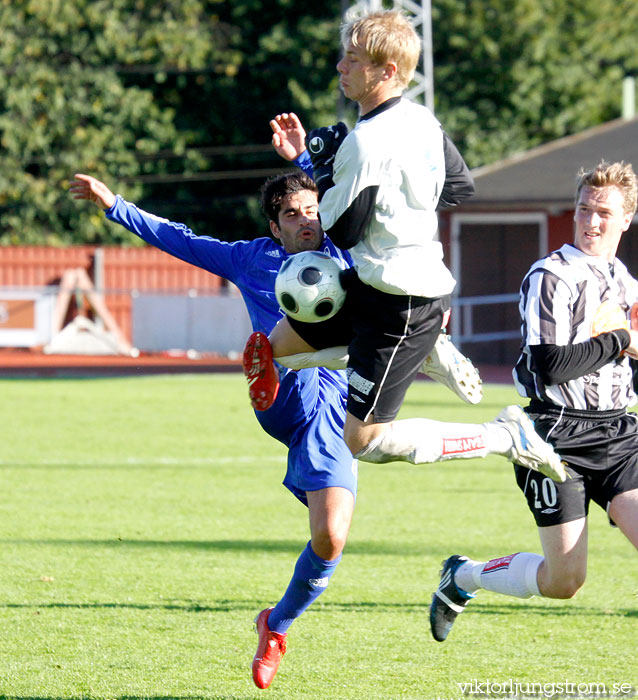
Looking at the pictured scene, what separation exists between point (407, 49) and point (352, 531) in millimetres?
5115

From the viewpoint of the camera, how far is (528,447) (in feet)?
14.6

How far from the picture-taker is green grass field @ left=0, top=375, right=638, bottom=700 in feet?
17.0

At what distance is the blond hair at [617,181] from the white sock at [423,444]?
48.1 inches

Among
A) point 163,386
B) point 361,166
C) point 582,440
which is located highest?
point 361,166

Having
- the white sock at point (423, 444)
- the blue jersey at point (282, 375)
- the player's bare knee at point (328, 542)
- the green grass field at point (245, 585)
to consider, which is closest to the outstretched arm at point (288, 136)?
the blue jersey at point (282, 375)

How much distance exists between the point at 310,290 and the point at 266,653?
1.69 metres

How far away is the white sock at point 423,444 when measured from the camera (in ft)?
14.2

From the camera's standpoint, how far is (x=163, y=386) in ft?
65.2

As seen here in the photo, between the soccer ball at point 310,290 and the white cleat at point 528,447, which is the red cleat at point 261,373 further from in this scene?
the white cleat at point 528,447

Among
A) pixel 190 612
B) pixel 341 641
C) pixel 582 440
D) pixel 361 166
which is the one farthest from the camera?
A: pixel 190 612

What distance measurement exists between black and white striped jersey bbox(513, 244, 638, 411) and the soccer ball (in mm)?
862

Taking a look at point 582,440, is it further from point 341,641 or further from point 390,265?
point 341,641

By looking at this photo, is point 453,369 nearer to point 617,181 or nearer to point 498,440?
point 498,440

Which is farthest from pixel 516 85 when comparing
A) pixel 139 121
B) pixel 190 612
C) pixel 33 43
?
pixel 190 612
